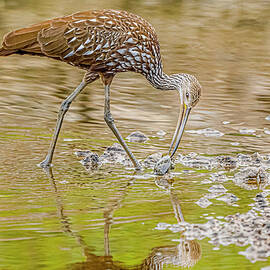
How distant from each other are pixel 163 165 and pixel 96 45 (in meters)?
1.54

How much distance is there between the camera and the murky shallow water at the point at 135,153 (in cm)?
628

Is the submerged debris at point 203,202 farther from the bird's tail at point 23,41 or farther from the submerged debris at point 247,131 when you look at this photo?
the submerged debris at point 247,131

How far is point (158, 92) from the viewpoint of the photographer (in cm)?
1284

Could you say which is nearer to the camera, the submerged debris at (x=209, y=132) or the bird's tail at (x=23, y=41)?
the bird's tail at (x=23, y=41)

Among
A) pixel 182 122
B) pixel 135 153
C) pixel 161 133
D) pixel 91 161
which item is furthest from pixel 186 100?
pixel 161 133

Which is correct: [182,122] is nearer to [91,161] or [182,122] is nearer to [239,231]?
[91,161]

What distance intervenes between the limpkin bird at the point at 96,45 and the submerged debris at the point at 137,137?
1.01 m

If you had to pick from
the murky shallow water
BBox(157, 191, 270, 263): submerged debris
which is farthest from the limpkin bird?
BBox(157, 191, 270, 263): submerged debris

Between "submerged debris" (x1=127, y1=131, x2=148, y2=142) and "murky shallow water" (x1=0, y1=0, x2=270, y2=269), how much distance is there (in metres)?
0.12

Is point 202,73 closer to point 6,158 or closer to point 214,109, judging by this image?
point 214,109

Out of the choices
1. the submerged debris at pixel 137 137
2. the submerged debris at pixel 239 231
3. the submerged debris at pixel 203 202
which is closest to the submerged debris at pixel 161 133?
the submerged debris at pixel 137 137

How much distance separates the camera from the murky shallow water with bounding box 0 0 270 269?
6.28m

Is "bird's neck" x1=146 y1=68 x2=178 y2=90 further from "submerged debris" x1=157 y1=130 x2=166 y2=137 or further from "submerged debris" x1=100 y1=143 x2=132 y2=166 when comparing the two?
"submerged debris" x1=157 y1=130 x2=166 y2=137

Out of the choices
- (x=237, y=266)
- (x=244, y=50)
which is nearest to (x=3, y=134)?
(x=237, y=266)
